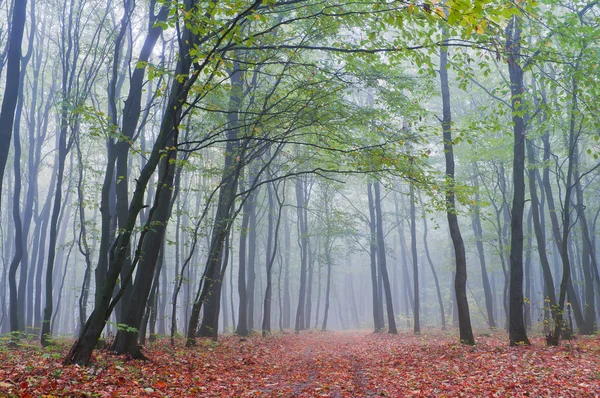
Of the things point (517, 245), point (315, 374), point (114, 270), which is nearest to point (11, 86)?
point (114, 270)

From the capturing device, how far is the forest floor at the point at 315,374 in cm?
589

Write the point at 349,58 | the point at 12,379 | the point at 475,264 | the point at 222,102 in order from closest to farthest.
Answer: the point at 12,379
the point at 349,58
the point at 222,102
the point at 475,264

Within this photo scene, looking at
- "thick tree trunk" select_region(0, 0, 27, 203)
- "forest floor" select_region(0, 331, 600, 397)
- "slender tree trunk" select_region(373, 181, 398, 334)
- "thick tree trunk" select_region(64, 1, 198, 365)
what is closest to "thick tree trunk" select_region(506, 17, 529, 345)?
"forest floor" select_region(0, 331, 600, 397)

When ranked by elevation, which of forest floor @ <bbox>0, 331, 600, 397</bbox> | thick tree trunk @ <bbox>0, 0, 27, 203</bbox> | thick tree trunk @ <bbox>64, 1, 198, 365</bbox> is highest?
thick tree trunk @ <bbox>0, 0, 27, 203</bbox>

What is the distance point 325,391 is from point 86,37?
1923 cm

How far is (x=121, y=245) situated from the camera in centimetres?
663

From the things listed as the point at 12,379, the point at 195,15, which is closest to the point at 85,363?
the point at 12,379

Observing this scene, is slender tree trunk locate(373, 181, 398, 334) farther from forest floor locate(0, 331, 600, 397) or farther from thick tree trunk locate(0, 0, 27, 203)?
thick tree trunk locate(0, 0, 27, 203)

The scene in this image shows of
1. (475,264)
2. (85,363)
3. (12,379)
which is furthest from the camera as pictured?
(475,264)

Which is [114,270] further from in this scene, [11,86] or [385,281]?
[385,281]

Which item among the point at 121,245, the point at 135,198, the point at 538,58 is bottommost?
the point at 121,245

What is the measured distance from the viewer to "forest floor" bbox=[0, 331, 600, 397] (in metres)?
5.89

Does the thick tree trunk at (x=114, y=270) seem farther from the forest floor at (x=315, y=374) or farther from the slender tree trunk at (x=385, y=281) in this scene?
the slender tree trunk at (x=385, y=281)

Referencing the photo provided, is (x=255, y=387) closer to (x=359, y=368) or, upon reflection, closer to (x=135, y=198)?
(x=359, y=368)
